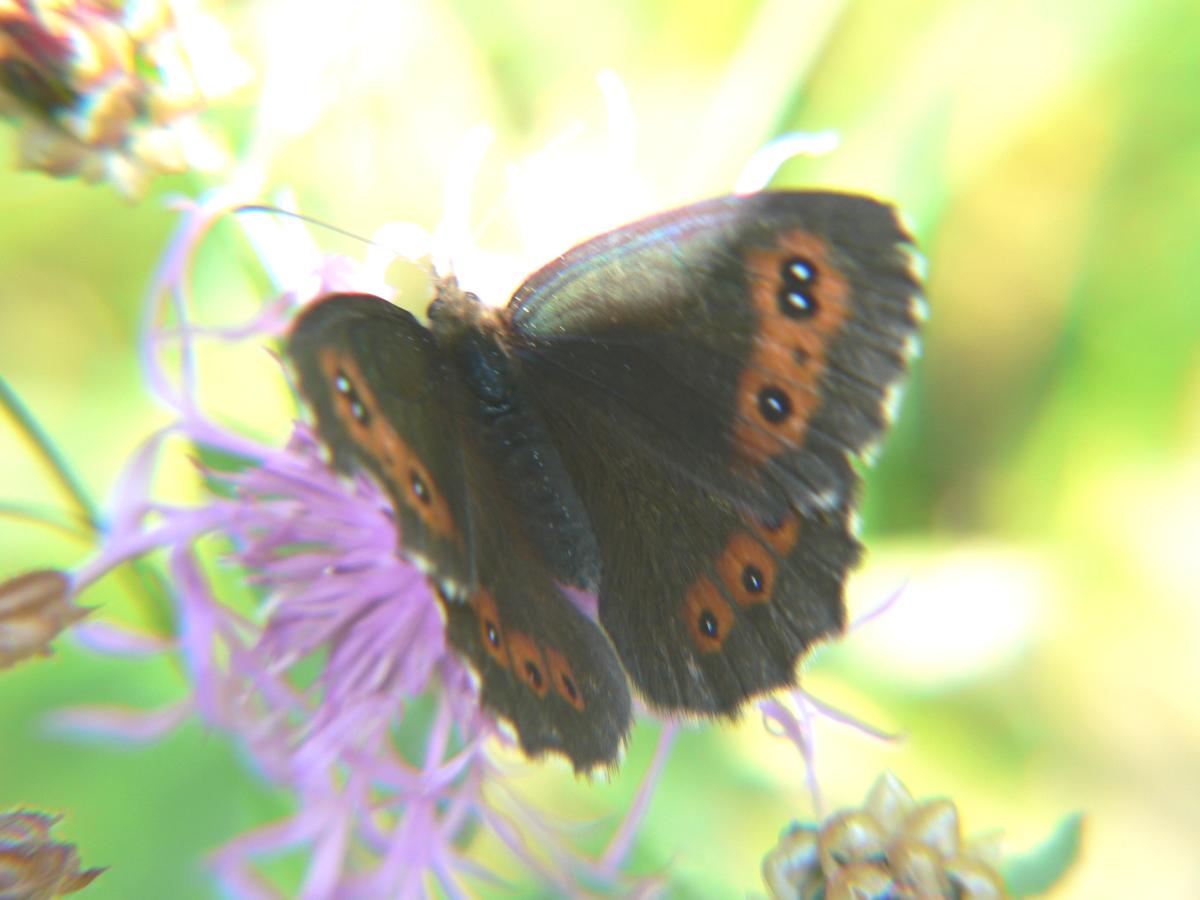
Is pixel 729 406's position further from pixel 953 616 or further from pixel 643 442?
pixel 953 616

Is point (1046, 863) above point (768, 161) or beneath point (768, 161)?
beneath

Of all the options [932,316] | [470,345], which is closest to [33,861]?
[470,345]

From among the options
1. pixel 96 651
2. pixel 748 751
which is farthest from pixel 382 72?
pixel 748 751

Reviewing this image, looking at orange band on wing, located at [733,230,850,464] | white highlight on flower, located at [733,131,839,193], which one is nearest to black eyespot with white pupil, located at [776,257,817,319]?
orange band on wing, located at [733,230,850,464]

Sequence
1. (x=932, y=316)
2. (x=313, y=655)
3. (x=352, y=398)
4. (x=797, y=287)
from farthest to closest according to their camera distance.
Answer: (x=932, y=316)
(x=313, y=655)
(x=797, y=287)
(x=352, y=398)

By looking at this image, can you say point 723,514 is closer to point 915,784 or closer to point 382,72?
point 915,784

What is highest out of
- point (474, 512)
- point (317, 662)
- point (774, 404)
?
point (774, 404)
